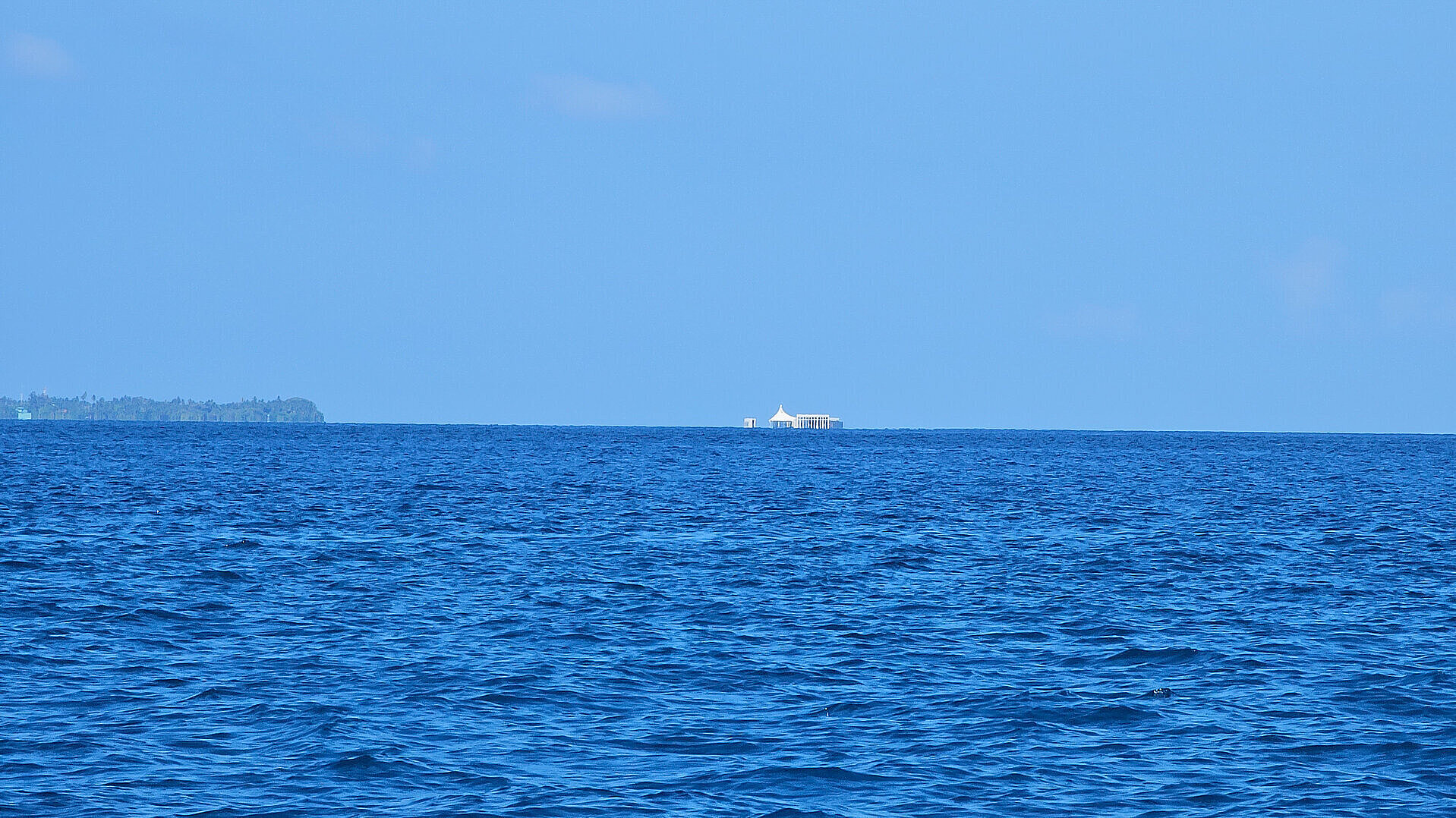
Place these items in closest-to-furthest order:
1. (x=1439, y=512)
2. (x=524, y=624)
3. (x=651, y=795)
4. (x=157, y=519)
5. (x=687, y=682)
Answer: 1. (x=651, y=795)
2. (x=687, y=682)
3. (x=524, y=624)
4. (x=157, y=519)
5. (x=1439, y=512)

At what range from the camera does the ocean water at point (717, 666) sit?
16.5m

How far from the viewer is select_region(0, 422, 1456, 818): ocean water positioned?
16.5 meters

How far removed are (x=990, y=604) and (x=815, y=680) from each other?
9474mm

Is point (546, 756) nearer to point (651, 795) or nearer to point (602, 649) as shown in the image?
point (651, 795)

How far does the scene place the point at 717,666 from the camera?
2339 cm

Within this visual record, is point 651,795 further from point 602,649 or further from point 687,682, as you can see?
point 602,649

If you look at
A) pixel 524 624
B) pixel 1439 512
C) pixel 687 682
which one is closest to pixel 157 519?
pixel 524 624

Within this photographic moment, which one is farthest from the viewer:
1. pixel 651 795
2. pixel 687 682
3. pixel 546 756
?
pixel 687 682

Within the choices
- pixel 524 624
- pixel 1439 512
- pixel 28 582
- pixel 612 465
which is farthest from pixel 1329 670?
pixel 612 465

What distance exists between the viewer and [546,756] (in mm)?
17719

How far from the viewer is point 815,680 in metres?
22.3

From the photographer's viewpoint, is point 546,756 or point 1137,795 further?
point 546,756

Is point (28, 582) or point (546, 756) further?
point (28, 582)

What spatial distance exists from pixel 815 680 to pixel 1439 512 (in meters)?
48.4
